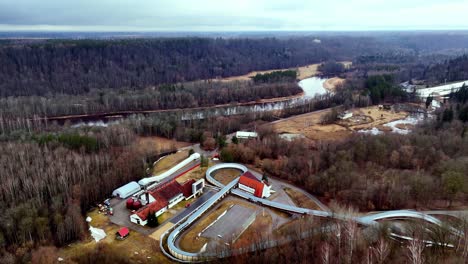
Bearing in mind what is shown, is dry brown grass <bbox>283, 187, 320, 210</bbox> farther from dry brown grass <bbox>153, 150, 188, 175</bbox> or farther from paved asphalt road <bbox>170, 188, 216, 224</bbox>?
dry brown grass <bbox>153, 150, 188, 175</bbox>

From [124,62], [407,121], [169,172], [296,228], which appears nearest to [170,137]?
[169,172]

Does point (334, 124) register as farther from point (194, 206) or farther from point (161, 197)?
point (161, 197)

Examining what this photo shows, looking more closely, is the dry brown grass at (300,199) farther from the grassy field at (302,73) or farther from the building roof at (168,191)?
the grassy field at (302,73)

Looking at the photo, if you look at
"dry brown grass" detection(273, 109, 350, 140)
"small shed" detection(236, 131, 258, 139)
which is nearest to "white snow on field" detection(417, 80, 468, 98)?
"dry brown grass" detection(273, 109, 350, 140)

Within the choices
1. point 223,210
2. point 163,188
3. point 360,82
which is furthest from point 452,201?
point 360,82

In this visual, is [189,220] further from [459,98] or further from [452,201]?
[459,98]

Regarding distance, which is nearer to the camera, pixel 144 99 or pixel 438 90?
pixel 144 99
